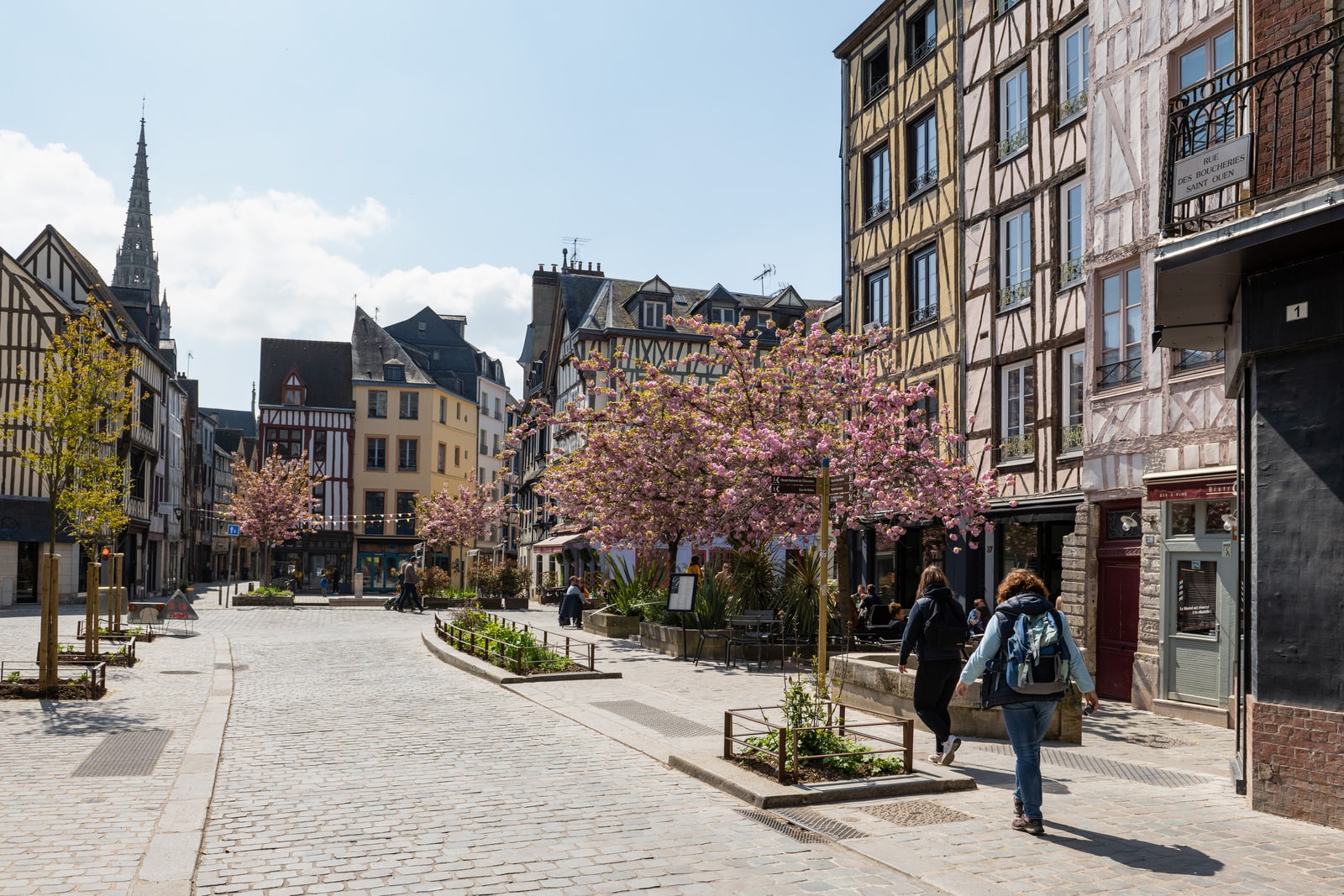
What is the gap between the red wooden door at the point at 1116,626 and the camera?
50.8 feet

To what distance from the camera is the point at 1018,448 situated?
1909cm

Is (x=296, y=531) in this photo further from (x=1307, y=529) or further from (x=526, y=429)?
(x=1307, y=529)

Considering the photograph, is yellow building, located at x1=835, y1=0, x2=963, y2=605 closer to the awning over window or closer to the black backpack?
the black backpack

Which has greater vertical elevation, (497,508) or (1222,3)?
(1222,3)

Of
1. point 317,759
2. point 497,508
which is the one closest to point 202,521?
point 497,508

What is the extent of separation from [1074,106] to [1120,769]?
11266mm

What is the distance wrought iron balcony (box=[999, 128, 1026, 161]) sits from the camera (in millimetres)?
19266

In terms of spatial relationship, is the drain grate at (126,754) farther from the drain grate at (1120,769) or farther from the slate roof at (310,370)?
the slate roof at (310,370)

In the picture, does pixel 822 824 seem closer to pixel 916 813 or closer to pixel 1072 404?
pixel 916 813

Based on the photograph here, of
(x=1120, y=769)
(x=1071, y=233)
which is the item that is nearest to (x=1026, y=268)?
(x=1071, y=233)

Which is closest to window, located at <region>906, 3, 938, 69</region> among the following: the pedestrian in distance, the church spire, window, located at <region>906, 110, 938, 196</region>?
window, located at <region>906, 110, 938, 196</region>

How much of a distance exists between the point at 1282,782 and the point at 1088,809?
1.22 metres

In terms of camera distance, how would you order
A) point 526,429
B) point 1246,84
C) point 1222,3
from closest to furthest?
point 1246,84 → point 1222,3 → point 526,429

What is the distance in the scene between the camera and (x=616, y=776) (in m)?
8.88
